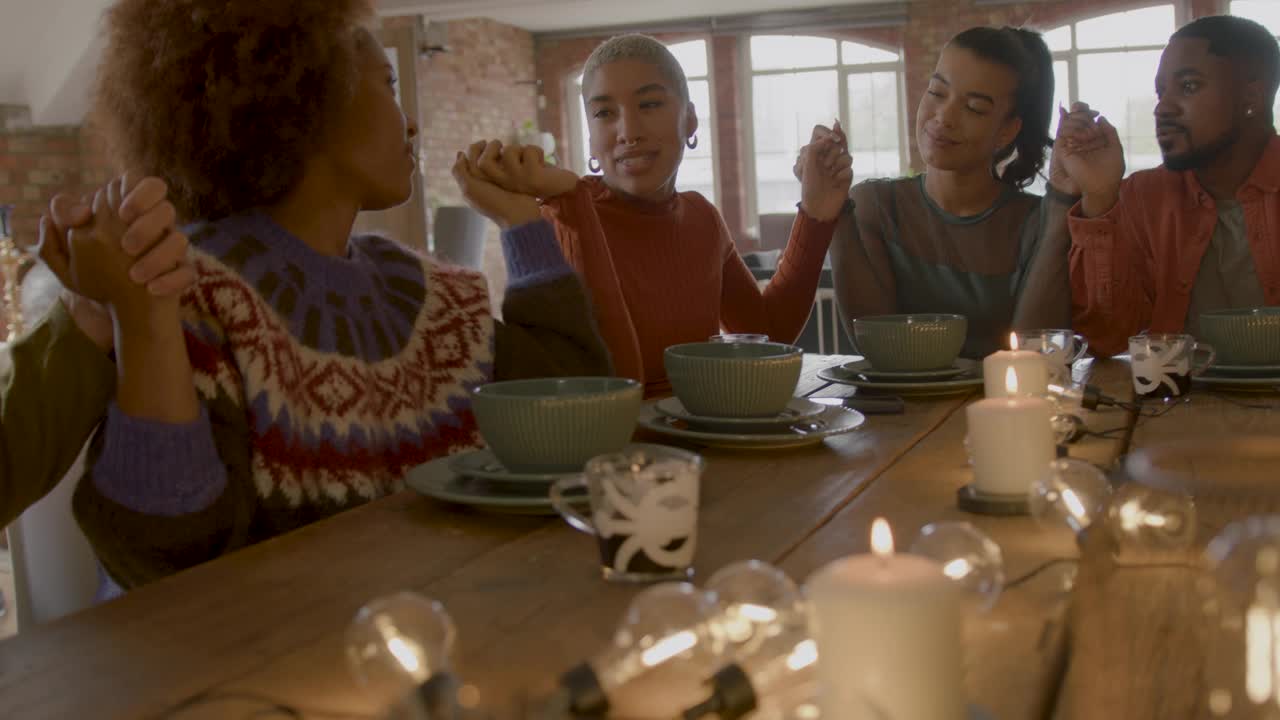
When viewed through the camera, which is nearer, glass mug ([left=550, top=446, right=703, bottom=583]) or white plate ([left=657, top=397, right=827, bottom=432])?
glass mug ([left=550, top=446, right=703, bottom=583])

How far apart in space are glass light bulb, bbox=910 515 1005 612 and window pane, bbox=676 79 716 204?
9793mm

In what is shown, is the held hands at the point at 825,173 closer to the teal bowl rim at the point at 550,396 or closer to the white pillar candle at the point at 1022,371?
the white pillar candle at the point at 1022,371

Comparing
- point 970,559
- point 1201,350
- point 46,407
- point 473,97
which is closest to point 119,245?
point 46,407

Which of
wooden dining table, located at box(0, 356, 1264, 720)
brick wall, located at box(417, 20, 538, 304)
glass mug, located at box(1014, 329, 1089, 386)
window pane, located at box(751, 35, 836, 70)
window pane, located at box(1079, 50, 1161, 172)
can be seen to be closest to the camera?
wooden dining table, located at box(0, 356, 1264, 720)

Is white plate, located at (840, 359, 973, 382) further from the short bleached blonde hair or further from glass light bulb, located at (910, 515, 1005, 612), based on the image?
glass light bulb, located at (910, 515, 1005, 612)

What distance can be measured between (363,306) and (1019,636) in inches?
34.4

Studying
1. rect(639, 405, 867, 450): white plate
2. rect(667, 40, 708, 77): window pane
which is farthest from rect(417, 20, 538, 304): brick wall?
rect(639, 405, 867, 450): white plate

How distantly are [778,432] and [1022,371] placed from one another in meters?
0.25

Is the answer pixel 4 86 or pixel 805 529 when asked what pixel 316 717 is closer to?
pixel 805 529

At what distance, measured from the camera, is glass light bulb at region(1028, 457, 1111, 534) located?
846 mm

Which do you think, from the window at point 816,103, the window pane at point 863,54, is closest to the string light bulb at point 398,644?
the window at point 816,103

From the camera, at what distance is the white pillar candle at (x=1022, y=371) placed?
1164 mm

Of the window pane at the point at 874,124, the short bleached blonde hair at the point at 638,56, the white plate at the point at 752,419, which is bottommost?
the white plate at the point at 752,419

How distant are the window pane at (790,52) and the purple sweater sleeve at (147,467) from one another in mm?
9593
